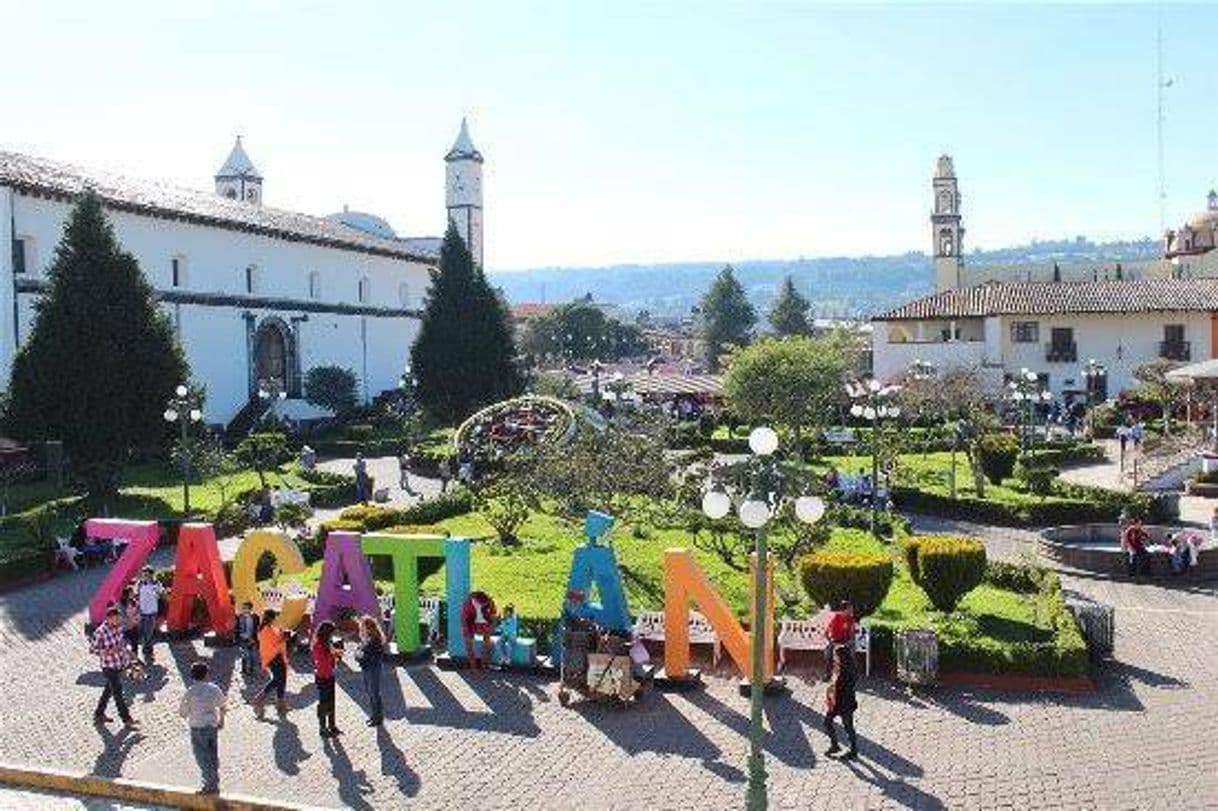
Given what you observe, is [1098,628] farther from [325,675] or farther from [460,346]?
[460,346]

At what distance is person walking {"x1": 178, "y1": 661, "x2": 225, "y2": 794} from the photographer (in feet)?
39.7

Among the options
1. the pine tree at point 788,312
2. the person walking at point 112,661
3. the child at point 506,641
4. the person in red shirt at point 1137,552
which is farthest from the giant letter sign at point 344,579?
the pine tree at point 788,312

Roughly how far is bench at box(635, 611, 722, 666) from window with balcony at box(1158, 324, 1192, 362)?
42.9 m

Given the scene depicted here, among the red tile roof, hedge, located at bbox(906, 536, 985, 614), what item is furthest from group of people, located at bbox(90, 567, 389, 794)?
the red tile roof

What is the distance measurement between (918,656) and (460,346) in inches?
1409

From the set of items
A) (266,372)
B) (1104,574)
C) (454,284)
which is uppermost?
(454,284)

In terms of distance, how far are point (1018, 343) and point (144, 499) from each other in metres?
39.0

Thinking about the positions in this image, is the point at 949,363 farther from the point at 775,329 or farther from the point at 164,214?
the point at 775,329

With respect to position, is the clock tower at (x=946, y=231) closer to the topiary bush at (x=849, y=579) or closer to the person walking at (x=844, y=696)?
the topiary bush at (x=849, y=579)

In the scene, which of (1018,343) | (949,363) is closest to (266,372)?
(949,363)

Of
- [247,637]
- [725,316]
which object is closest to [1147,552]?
[247,637]

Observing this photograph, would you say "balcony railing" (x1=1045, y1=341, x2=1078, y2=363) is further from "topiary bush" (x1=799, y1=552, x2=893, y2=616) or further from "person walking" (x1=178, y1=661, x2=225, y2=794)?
"person walking" (x1=178, y1=661, x2=225, y2=794)

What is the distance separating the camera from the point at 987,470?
3328cm

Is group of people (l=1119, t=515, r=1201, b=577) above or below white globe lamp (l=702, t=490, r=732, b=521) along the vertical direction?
below
